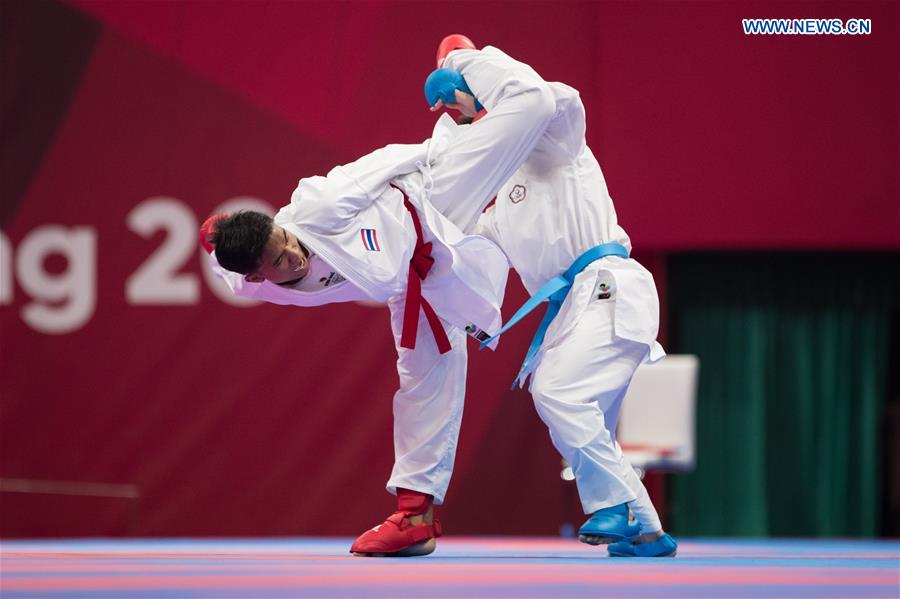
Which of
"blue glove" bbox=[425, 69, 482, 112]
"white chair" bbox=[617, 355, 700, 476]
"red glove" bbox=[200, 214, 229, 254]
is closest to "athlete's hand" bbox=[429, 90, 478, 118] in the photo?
"blue glove" bbox=[425, 69, 482, 112]

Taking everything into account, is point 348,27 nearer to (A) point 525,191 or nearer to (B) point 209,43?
(B) point 209,43

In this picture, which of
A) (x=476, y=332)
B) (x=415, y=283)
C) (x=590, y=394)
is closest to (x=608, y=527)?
(x=590, y=394)

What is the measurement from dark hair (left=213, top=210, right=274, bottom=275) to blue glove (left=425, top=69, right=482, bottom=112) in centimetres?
65

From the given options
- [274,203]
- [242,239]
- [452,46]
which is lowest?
[242,239]

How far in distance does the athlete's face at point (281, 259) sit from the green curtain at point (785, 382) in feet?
11.8

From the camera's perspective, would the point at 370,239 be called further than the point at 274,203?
No

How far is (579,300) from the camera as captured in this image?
2.91 meters

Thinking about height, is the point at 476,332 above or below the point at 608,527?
above

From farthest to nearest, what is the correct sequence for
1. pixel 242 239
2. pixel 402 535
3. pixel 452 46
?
pixel 452 46 < pixel 402 535 < pixel 242 239

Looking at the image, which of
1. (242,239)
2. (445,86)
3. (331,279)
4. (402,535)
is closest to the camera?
(242,239)

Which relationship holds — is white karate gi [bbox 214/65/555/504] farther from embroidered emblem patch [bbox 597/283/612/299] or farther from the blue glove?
embroidered emblem patch [bbox 597/283/612/299]

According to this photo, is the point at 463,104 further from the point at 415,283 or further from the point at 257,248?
the point at 257,248

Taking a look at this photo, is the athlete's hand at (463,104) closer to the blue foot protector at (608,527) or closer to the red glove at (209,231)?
the red glove at (209,231)

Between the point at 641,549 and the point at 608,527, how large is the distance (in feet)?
0.49
